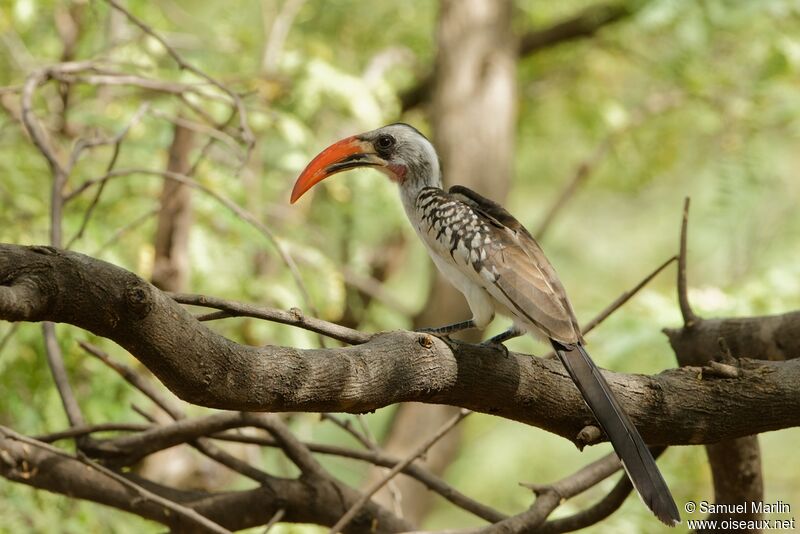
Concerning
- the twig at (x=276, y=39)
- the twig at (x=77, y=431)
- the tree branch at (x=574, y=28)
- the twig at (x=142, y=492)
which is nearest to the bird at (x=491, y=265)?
the twig at (x=142, y=492)

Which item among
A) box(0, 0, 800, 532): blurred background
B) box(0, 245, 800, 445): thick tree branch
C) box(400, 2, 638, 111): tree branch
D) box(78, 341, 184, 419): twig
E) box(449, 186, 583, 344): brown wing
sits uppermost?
box(400, 2, 638, 111): tree branch

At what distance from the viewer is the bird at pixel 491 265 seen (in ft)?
7.83

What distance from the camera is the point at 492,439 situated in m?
8.21

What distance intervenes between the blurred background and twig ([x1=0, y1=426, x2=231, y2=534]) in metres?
0.51

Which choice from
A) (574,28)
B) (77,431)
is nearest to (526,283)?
(77,431)

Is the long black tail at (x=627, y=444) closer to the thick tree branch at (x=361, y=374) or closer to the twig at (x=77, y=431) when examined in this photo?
the thick tree branch at (x=361, y=374)

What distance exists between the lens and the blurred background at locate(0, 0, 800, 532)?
14.9ft

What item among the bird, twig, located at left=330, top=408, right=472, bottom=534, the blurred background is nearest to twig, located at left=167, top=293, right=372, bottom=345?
the bird

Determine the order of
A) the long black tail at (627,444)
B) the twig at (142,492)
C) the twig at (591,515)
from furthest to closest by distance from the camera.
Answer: the twig at (591,515), the twig at (142,492), the long black tail at (627,444)

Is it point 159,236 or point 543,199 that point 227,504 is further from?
point 543,199

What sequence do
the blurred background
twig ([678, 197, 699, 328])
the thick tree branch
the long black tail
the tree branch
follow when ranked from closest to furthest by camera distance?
the thick tree branch, the long black tail, twig ([678, 197, 699, 328]), the blurred background, the tree branch

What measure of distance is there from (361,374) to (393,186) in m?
4.33

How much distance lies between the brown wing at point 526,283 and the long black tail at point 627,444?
0.28 meters

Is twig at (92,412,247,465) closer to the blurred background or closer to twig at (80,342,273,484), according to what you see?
twig at (80,342,273,484)
